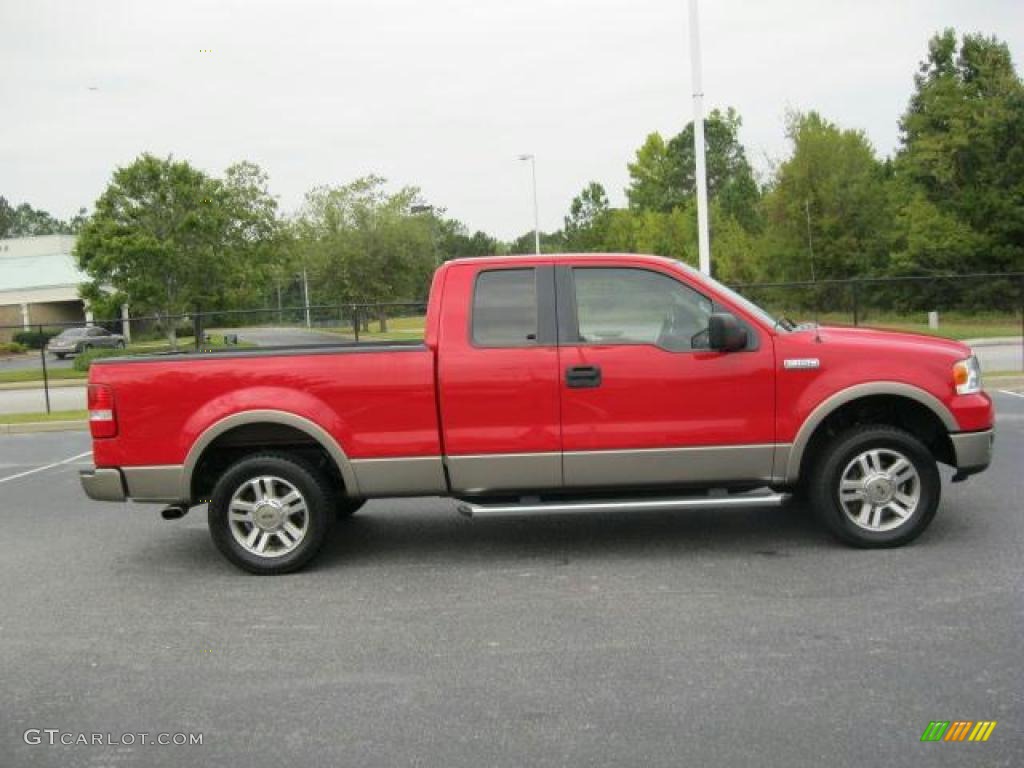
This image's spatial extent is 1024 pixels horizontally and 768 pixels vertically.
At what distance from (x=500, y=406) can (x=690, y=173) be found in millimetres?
71298

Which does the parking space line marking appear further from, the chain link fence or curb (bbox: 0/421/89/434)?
the chain link fence

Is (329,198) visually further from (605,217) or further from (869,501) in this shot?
(869,501)

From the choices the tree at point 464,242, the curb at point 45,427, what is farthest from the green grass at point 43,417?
the tree at point 464,242

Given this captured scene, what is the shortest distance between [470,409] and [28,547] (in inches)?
145

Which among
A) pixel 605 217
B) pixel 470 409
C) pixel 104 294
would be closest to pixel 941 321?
pixel 470 409

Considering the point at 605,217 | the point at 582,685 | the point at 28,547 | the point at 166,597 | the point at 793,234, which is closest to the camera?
the point at 582,685

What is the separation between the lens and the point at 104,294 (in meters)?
37.7

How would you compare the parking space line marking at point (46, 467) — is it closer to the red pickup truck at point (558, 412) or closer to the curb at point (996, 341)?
the red pickup truck at point (558, 412)

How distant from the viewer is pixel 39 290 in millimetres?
58938

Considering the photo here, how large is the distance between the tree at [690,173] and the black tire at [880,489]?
152 ft

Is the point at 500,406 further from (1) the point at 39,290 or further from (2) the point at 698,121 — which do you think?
(1) the point at 39,290

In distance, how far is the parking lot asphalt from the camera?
353 cm

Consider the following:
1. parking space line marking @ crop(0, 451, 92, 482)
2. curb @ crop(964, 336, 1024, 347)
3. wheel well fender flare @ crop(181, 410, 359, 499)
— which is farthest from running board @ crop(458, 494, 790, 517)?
curb @ crop(964, 336, 1024, 347)

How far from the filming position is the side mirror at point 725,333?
5.59m
